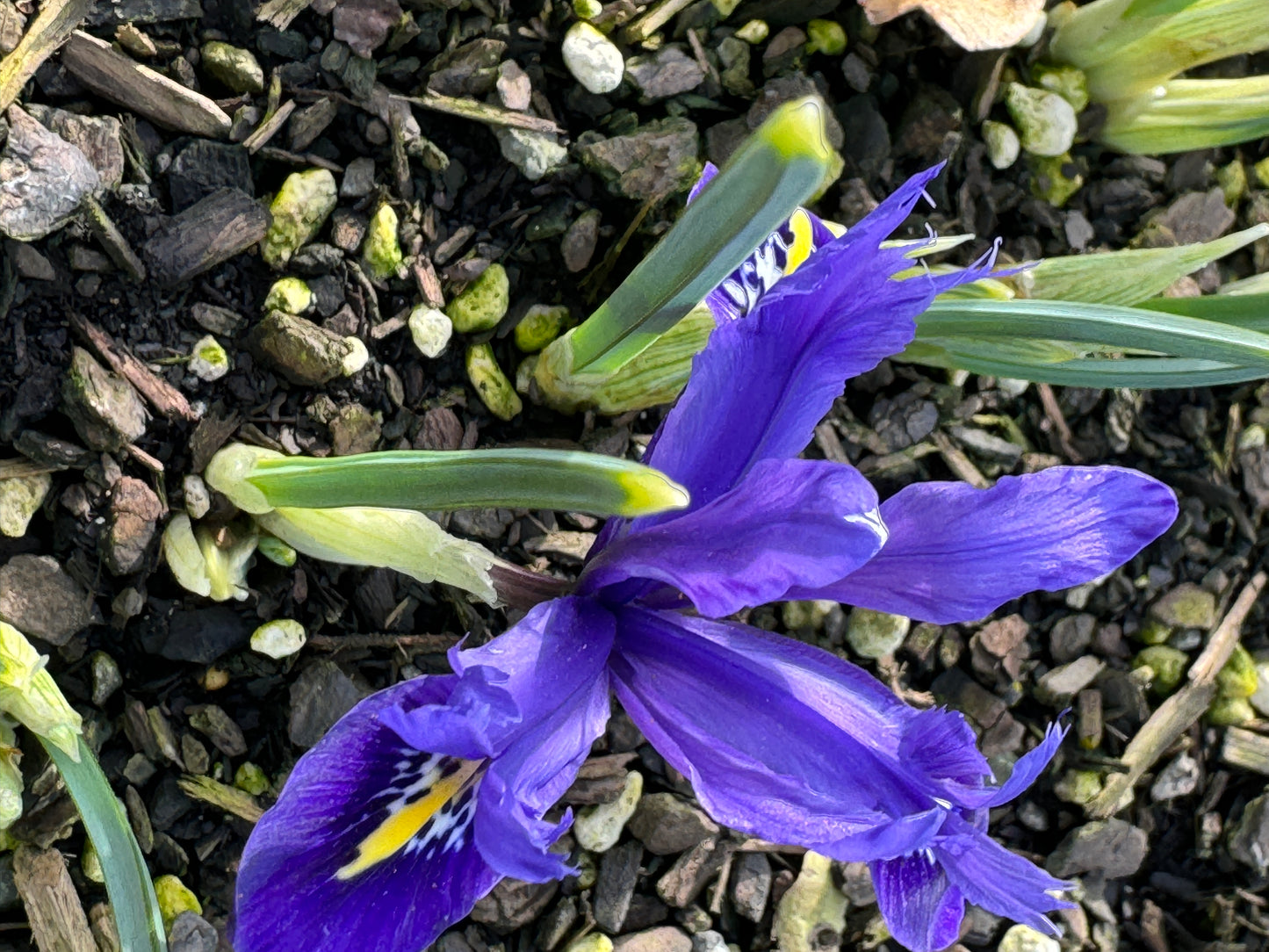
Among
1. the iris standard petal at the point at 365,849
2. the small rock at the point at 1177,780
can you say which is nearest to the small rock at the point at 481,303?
the iris standard petal at the point at 365,849

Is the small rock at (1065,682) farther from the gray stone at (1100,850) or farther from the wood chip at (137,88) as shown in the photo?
the wood chip at (137,88)

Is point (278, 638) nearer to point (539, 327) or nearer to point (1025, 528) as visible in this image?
point (539, 327)

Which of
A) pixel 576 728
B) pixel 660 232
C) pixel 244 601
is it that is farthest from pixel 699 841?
pixel 660 232

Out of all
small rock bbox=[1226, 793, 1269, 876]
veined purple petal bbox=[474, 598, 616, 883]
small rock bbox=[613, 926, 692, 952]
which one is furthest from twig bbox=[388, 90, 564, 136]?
small rock bbox=[1226, 793, 1269, 876]

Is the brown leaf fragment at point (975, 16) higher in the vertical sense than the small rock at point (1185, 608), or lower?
higher

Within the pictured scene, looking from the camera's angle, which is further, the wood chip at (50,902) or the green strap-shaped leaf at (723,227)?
the wood chip at (50,902)

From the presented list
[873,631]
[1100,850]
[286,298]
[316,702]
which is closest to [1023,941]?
[1100,850]

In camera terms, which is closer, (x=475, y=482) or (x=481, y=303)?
(x=475, y=482)
